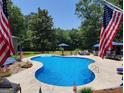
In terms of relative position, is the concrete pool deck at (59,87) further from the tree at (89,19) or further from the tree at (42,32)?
the tree at (42,32)

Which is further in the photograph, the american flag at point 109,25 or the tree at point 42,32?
the tree at point 42,32

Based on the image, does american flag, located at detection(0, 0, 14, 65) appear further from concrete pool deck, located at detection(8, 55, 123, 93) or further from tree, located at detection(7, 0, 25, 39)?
tree, located at detection(7, 0, 25, 39)

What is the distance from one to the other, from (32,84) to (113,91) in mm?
9603

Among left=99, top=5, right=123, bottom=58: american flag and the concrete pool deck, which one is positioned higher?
left=99, top=5, right=123, bottom=58: american flag

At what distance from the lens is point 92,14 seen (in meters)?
55.2

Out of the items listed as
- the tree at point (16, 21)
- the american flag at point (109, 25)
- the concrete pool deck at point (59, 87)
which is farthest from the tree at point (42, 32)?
the american flag at point (109, 25)

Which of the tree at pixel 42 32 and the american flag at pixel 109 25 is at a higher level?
the american flag at pixel 109 25

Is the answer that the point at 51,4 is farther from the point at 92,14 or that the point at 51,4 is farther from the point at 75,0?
the point at 92,14

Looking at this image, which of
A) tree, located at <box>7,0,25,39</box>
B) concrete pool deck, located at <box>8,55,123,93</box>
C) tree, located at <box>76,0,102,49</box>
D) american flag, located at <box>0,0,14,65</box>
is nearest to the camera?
american flag, located at <box>0,0,14,65</box>

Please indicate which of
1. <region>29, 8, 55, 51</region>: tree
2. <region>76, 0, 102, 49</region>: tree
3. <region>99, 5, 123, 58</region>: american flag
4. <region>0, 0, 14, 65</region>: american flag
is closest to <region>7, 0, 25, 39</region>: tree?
<region>29, 8, 55, 51</region>: tree

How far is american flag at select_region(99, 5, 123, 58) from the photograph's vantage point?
345 inches

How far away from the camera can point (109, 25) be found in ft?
29.6

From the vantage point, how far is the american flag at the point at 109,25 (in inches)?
345

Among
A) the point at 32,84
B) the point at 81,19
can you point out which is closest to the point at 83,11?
the point at 81,19
